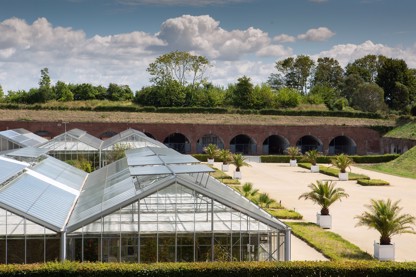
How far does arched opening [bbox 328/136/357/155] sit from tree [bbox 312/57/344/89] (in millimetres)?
39235

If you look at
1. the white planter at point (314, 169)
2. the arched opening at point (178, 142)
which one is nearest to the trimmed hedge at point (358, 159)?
the white planter at point (314, 169)

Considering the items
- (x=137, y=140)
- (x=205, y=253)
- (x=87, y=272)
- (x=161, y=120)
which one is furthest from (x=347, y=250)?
(x=161, y=120)

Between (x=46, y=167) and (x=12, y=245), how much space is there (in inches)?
408

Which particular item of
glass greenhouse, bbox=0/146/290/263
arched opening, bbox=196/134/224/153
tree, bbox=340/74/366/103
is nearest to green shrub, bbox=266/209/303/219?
glass greenhouse, bbox=0/146/290/263

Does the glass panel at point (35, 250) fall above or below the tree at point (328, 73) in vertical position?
below

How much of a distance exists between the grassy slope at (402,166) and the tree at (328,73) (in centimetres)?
5764

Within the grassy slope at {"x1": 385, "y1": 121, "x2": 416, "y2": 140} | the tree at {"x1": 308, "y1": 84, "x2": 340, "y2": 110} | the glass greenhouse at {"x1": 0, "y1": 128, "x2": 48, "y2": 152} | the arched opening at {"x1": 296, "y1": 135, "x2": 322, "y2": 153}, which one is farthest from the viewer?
the tree at {"x1": 308, "y1": 84, "x2": 340, "y2": 110}

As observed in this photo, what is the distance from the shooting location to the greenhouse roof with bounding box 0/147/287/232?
58.4 ft

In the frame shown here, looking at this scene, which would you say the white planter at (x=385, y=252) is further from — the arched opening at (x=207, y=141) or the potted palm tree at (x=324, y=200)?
the arched opening at (x=207, y=141)

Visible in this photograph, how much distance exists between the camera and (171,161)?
997 inches

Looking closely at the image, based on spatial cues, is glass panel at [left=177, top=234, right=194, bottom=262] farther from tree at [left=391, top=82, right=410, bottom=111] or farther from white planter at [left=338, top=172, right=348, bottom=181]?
tree at [left=391, top=82, right=410, bottom=111]

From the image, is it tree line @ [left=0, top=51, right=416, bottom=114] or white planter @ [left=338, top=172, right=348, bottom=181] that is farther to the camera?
tree line @ [left=0, top=51, right=416, bottom=114]

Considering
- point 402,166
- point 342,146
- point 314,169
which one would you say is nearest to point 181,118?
point 342,146

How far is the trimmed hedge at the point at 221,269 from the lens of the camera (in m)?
15.8
